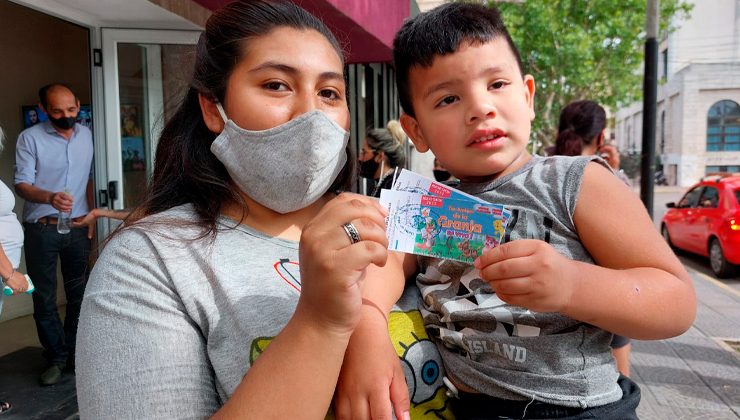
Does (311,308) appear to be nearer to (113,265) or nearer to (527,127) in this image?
(113,265)

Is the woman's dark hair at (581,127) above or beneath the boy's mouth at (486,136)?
above

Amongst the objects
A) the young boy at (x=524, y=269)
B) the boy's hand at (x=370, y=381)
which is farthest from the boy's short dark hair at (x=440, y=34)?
the boy's hand at (x=370, y=381)

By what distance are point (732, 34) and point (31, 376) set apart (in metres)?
48.3

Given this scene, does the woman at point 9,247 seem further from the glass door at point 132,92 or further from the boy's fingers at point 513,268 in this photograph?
the boy's fingers at point 513,268

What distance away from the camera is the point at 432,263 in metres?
1.52

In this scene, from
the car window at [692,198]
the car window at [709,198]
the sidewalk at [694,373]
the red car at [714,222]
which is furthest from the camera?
the car window at [692,198]

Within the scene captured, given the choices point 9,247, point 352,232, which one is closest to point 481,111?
point 352,232

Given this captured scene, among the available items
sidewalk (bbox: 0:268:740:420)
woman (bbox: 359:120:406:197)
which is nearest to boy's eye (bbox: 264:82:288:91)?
sidewalk (bbox: 0:268:740:420)

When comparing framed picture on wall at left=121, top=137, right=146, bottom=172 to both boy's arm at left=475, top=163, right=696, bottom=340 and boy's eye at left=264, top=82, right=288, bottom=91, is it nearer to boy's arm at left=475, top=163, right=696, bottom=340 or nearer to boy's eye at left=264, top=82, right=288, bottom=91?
boy's eye at left=264, top=82, right=288, bottom=91

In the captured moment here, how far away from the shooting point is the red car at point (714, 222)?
9.24m

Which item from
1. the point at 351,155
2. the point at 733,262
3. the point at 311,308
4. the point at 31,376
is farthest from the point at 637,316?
the point at 733,262

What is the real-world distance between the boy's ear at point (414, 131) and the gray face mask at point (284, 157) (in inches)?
11.3

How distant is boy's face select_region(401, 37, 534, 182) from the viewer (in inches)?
58.3

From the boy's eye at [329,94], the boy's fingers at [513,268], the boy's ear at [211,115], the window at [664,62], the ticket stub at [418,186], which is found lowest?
A: the boy's fingers at [513,268]
